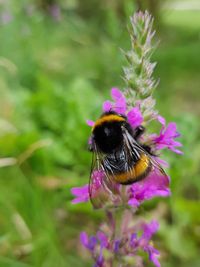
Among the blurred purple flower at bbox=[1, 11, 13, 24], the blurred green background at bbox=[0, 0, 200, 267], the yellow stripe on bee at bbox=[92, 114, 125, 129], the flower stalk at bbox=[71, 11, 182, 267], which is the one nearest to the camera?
the flower stalk at bbox=[71, 11, 182, 267]

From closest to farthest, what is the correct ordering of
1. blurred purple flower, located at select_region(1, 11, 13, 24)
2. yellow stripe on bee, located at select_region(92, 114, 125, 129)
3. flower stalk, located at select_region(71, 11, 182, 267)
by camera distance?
flower stalk, located at select_region(71, 11, 182, 267)
yellow stripe on bee, located at select_region(92, 114, 125, 129)
blurred purple flower, located at select_region(1, 11, 13, 24)

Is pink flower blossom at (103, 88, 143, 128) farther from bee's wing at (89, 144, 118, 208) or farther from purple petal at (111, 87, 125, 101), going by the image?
bee's wing at (89, 144, 118, 208)

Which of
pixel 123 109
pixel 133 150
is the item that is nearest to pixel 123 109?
pixel 123 109

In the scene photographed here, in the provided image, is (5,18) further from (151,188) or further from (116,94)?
(151,188)

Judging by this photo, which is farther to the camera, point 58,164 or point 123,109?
point 58,164

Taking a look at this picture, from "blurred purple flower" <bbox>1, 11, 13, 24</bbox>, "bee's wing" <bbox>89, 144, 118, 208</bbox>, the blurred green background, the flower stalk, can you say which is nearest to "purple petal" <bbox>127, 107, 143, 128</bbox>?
the flower stalk

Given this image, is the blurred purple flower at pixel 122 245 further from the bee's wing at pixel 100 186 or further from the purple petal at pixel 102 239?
the bee's wing at pixel 100 186

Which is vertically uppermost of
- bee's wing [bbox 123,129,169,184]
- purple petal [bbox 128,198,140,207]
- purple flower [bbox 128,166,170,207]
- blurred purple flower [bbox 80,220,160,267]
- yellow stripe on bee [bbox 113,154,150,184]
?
bee's wing [bbox 123,129,169,184]

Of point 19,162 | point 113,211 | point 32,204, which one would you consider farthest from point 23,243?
point 113,211
